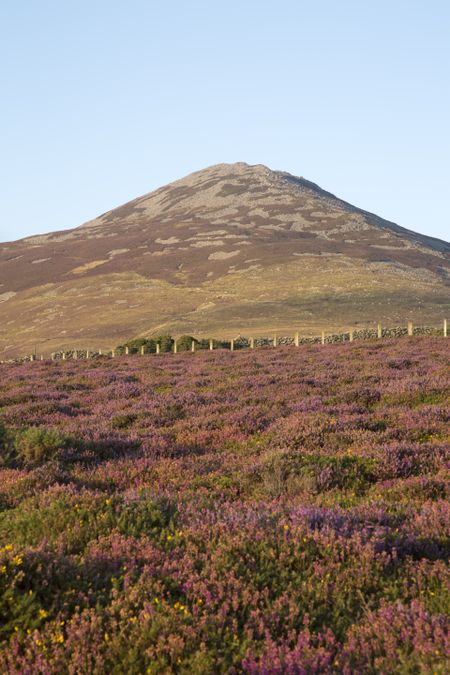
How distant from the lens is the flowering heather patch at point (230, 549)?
375 cm

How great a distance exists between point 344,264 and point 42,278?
78830 millimetres

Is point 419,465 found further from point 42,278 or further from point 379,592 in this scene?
point 42,278

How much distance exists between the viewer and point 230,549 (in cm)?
502

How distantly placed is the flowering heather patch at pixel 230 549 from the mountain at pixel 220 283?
219 feet

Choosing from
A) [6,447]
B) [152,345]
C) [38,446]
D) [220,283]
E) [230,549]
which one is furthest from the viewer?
[220,283]

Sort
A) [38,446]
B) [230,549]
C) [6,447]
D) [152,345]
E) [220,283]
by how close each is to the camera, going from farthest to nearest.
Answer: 1. [220,283]
2. [152,345]
3. [6,447]
4. [38,446]
5. [230,549]

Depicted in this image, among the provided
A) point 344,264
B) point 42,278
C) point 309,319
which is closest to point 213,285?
point 344,264

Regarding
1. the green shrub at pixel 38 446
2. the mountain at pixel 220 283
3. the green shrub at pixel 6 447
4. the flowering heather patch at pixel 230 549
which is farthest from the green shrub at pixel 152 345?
the green shrub at pixel 38 446

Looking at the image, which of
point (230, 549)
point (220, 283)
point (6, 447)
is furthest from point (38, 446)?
point (220, 283)

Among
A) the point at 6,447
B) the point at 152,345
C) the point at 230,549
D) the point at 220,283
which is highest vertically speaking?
the point at 220,283

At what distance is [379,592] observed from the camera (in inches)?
178

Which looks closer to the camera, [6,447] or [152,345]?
[6,447]

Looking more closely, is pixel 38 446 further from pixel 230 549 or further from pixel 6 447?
pixel 230 549

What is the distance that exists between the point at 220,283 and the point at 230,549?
128m
